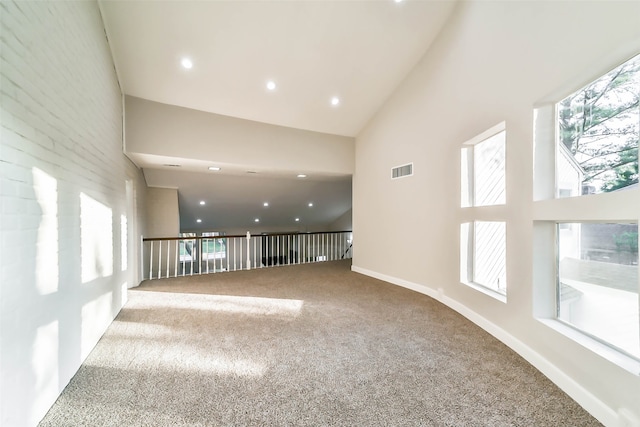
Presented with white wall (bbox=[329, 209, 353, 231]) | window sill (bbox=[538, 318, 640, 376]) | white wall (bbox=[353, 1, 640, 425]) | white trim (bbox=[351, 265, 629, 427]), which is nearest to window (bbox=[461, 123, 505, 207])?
white wall (bbox=[353, 1, 640, 425])

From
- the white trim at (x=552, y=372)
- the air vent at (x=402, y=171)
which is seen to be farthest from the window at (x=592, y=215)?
the air vent at (x=402, y=171)

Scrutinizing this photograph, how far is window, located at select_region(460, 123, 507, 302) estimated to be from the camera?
271cm

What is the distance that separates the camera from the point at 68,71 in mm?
2012

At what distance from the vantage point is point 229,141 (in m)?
4.50

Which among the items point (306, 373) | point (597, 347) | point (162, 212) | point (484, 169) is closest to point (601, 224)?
point (597, 347)

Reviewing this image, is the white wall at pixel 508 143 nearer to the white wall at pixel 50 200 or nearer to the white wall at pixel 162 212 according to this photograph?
the white wall at pixel 50 200

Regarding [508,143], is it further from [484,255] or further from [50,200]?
[50,200]

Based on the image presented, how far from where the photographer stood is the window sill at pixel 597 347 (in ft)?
4.70

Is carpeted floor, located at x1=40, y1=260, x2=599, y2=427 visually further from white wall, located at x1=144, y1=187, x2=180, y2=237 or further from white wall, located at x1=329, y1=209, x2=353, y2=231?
white wall, located at x1=329, y1=209, x2=353, y2=231

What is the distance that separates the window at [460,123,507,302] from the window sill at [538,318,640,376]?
0.58m

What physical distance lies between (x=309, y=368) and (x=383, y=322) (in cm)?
126

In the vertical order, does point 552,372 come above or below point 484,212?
below

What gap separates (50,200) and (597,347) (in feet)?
13.0

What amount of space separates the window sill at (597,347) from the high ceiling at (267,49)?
3.74 m
